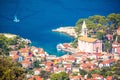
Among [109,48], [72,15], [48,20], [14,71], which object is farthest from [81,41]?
[14,71]

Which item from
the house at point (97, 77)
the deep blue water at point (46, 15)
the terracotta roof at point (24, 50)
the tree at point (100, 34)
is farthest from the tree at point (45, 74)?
the tree at point (100, 34)

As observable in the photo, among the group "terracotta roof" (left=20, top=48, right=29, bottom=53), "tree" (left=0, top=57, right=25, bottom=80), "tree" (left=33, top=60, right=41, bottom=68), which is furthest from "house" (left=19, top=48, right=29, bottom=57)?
"tree" (left=0, top=57, right=25, bottom=80)

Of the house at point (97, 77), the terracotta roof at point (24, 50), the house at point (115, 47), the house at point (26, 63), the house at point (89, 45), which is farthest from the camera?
the house at point (89, 45)

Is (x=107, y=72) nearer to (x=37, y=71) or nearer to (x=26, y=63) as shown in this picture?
(x=37, y=71)

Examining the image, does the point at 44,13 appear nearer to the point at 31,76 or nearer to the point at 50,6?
the point at 50,6

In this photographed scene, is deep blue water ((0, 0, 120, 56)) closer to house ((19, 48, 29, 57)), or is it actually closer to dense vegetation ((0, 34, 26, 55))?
dense vegetation ((0, 34, 26, 55))

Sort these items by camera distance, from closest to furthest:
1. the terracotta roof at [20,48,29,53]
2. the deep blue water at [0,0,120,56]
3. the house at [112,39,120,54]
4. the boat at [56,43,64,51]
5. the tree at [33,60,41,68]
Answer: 1. the tree at [33,60,41,68]
2. the terracotta roof at [20,48,29,53]
3. the house at [112,39,120,54]
4. the boat at [56,43,64,51]
5. the deep blue water at [0,0,120,56]

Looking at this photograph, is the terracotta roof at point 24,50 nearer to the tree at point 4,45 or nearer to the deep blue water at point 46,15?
the tree at point 4,45

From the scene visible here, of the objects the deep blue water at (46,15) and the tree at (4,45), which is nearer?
the tree at (4,45)
